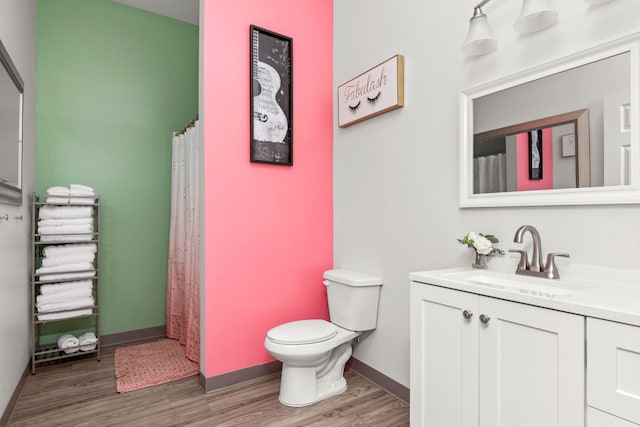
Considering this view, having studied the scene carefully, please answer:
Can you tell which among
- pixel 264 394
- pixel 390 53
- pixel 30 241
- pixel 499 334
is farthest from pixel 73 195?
pixel 499 334

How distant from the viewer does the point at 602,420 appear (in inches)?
38.6

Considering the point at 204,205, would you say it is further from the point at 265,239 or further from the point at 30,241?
the point at 30,241

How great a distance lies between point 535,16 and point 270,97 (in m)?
1.59

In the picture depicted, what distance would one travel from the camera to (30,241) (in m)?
2.61

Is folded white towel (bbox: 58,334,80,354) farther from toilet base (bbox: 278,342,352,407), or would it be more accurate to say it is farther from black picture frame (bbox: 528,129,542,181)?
black picture frame (bbox: 528,129,542,181)

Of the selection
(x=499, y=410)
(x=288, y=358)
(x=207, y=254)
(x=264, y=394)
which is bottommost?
(x=264, y=394)

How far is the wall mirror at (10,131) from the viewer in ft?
5.88

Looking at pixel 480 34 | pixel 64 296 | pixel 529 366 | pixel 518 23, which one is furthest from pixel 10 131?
pixel 529 366

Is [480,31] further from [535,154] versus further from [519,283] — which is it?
[519,283]

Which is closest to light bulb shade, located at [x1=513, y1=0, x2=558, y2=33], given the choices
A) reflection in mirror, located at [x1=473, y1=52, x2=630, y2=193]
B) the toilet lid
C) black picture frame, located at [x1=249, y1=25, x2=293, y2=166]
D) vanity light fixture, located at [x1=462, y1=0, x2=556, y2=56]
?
vanity light fixture, located at [x1=462, y1=0, x2=556, y2=56]

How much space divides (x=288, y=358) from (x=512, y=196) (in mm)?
1429

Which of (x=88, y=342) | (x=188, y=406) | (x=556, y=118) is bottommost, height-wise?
(x=188, y=406)

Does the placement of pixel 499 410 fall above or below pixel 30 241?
below

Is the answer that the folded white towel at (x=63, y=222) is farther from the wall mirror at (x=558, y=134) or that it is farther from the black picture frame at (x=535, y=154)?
the black picture frame at (x=535, y=154)
